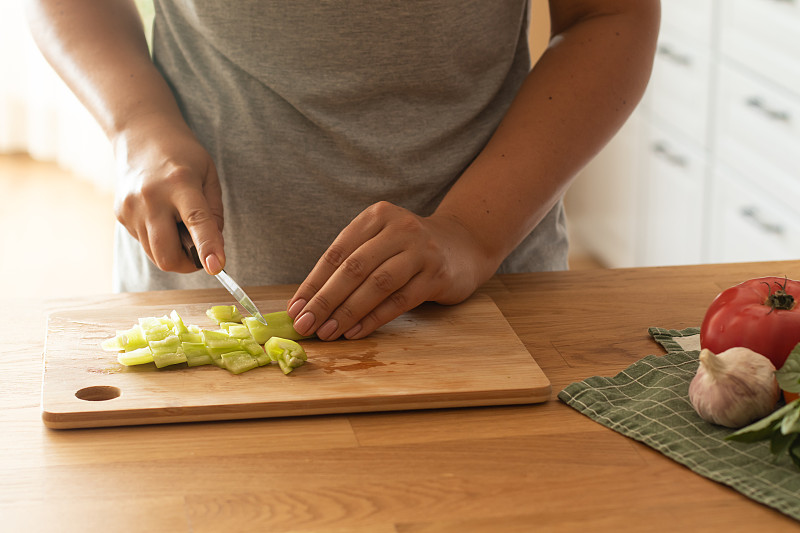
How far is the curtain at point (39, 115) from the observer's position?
417 centimetres

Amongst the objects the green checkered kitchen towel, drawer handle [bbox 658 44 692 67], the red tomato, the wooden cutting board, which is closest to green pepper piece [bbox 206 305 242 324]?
the wooden cutting board

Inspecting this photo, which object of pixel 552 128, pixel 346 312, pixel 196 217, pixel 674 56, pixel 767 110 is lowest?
pixel 346 312

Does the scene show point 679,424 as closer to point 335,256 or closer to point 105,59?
point 335,256

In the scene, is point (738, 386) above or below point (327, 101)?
below

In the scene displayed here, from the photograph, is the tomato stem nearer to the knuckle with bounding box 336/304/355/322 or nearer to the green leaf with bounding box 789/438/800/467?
the green leaf with bounding box 789/438/800/467

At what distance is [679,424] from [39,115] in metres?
4.18

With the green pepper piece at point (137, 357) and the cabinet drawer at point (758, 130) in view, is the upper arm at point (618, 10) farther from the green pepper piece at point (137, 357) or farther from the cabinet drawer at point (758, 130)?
the cabinet drawer at point (758, 130)

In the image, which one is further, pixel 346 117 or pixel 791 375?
pixel 346 117

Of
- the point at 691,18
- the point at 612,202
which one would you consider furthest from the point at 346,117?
the point at 612,202

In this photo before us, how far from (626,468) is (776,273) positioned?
21.7 inches

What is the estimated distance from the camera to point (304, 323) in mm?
1009

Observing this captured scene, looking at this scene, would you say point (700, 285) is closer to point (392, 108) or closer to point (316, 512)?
point (392, 108)

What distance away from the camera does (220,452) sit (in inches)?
32.2

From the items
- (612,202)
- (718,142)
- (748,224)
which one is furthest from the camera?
(612,202)
